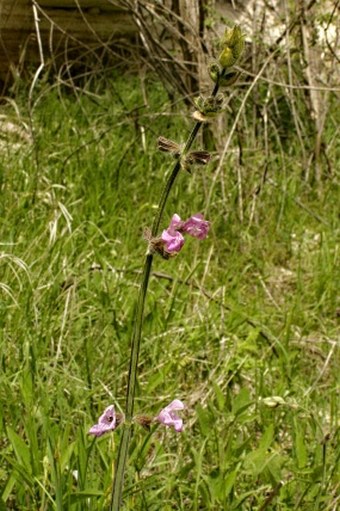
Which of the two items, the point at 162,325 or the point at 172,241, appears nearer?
the point at 172,241

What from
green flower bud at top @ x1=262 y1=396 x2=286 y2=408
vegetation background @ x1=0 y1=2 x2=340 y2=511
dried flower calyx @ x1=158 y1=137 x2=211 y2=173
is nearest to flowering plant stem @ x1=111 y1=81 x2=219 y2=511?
dried flower calyx @ x1=158 y1=137 x2=211 y2=173

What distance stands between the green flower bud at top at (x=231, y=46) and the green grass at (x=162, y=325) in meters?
0.73

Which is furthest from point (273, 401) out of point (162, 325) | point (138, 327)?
point (138, 327)

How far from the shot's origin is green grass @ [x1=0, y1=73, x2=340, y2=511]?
1975mm

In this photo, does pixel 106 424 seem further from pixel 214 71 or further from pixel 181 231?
pixel 214 71

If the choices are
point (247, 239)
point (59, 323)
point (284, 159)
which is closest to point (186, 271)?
point (247, 239)

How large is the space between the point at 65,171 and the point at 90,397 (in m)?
1.55

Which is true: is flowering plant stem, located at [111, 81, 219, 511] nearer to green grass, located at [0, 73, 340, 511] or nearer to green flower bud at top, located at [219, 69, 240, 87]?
green flower bud at top, located at [219, 69, 240, 87]

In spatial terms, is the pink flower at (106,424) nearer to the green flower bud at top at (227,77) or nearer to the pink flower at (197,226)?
the pink flower at (197,226)

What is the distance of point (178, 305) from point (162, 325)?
0.19m

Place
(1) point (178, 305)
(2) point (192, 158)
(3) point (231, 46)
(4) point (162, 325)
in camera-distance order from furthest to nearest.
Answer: (1) point (178, 305)
(4) point (162, 325)
(2) point (192, 158)
(3) point (231, 46)

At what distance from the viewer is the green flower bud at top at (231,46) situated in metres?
1.08

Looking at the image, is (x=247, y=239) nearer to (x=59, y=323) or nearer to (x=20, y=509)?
(x=59, y=323)

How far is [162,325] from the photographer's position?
267 centimetres
